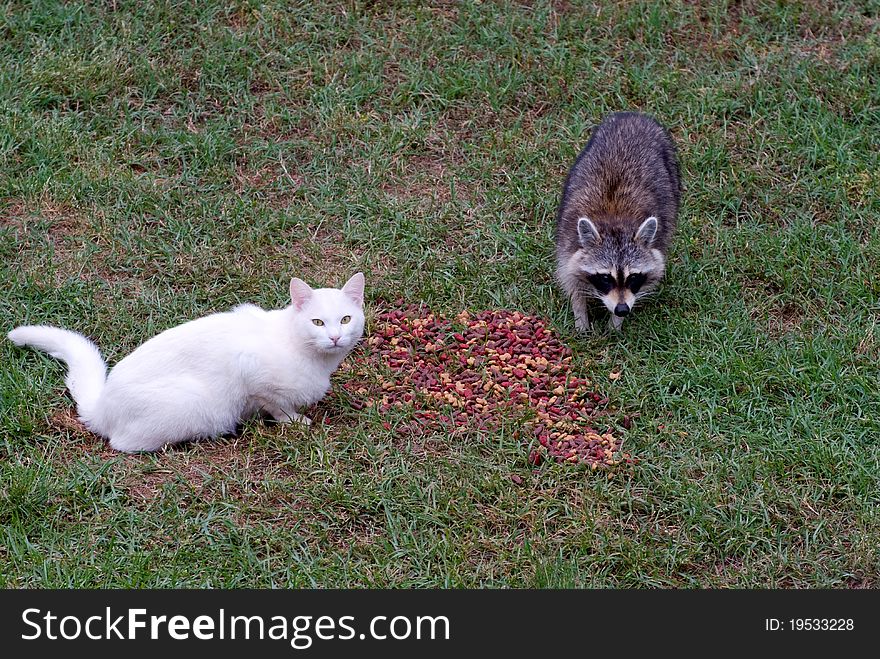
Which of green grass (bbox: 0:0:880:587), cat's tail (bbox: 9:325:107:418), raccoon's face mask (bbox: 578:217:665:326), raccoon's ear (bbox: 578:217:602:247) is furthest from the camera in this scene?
raccoon's ear (bbox: 578:217:602:247)

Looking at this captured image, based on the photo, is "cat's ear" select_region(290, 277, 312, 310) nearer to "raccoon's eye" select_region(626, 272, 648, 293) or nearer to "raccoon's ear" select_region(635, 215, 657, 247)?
"raccoon's eye" select_region(626, 272, 648, 293)

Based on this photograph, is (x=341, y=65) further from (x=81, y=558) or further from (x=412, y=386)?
(x=81, y=558)

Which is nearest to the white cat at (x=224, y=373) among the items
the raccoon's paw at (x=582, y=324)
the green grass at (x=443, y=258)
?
the green grass at (x=443, y=258)

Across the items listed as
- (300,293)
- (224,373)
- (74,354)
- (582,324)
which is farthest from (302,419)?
(582,324)

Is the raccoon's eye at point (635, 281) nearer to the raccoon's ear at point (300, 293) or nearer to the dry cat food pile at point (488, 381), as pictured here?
the dry cat food pile at point (488, 381)

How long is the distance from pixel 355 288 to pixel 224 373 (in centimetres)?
78

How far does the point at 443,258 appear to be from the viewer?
6.85 meters

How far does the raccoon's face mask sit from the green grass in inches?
8.1

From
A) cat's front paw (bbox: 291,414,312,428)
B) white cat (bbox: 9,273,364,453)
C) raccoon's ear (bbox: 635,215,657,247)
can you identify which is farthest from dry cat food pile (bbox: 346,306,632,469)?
raccoon's ear (bbox: 635,215,657,247)

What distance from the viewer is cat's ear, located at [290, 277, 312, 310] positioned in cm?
515

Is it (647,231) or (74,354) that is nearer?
(74,354)

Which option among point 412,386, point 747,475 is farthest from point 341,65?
point 747,475

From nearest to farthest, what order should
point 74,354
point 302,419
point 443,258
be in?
point 302,419 → point 74,354 → point 443,258

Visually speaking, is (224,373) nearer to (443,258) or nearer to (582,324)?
(443,258)
